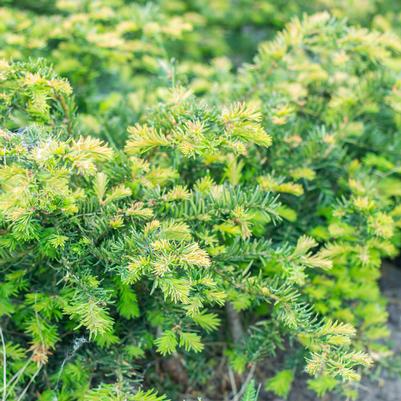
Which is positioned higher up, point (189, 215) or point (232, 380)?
point (189, 215)

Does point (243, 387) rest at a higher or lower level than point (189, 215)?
lower

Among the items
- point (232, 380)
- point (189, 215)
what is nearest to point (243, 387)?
point (232, 380)

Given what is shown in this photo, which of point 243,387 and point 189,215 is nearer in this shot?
point 189,215

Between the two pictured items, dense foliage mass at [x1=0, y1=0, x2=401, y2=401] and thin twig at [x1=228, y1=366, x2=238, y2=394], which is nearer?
dense foliage mass at [x1=0, y1=0, x2=401, y2=401]

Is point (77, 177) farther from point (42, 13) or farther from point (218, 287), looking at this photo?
point (42, 13)

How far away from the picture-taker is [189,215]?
4.27ft

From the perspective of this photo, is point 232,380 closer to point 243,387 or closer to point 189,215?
point 243,387

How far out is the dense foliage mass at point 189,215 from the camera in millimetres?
1175

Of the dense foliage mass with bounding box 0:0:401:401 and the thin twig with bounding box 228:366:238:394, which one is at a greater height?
the dense foliage mass with bounding box 0:0:401:401

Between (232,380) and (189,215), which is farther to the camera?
(232,380)

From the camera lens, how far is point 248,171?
1518 millimetres

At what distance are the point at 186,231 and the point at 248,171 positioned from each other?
0.38m

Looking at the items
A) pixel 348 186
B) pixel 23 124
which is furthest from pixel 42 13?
pixel 348 186

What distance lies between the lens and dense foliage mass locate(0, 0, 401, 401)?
117 cm
